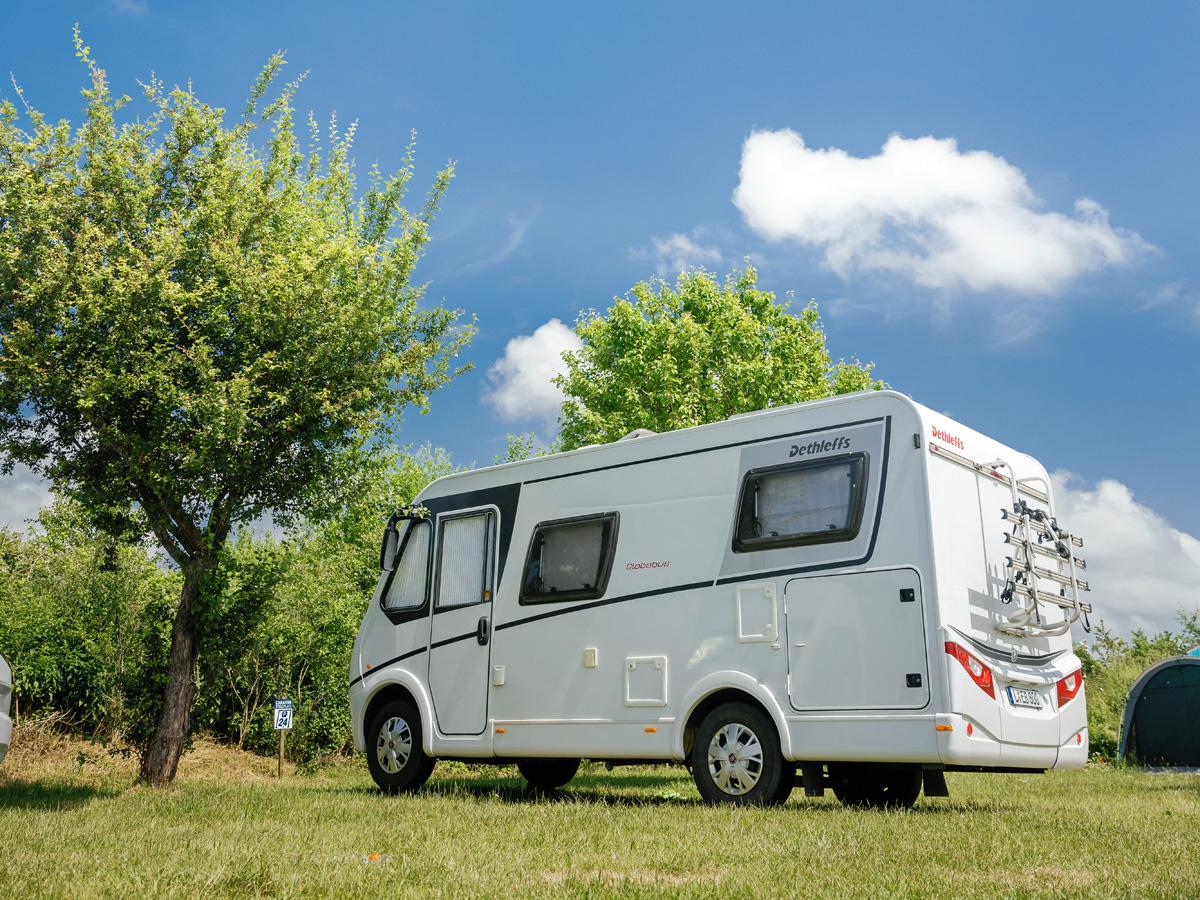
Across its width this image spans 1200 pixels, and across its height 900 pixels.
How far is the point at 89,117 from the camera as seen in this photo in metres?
10.8

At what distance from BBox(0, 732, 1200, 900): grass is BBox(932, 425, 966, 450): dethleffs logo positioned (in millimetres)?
2735

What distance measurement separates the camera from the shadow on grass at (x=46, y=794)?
9.28m

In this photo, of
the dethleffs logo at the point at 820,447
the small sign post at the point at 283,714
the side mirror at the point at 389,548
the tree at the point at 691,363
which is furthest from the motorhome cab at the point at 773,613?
the tree at the point at 691,363

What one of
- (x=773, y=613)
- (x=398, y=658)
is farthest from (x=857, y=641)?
(x=398, y=658)

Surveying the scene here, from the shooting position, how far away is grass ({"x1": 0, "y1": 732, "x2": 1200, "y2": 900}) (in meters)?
4.35

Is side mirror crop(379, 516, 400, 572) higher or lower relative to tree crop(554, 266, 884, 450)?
lower

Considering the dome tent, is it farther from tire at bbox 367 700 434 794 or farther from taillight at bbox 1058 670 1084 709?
tire at bbox 367 700 434 794

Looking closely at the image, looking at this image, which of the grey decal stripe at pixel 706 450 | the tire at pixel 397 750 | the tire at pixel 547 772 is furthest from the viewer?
the tire at pixel 547 772

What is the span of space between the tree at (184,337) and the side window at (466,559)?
5.72ft

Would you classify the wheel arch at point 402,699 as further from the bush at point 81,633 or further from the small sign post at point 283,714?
the bush at point 81,633

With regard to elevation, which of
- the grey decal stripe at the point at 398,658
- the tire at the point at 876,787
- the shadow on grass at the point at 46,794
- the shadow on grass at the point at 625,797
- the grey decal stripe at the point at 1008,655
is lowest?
the shadow on grass at the point at 46,794

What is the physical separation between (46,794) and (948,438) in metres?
9.55

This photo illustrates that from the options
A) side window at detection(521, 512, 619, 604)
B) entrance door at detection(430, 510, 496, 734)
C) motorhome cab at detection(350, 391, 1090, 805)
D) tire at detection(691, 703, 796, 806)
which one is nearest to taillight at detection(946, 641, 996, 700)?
motorhome cab at detection(350, 391, 1090, 805)

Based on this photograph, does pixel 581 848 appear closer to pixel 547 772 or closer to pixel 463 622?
pixel 463 622
